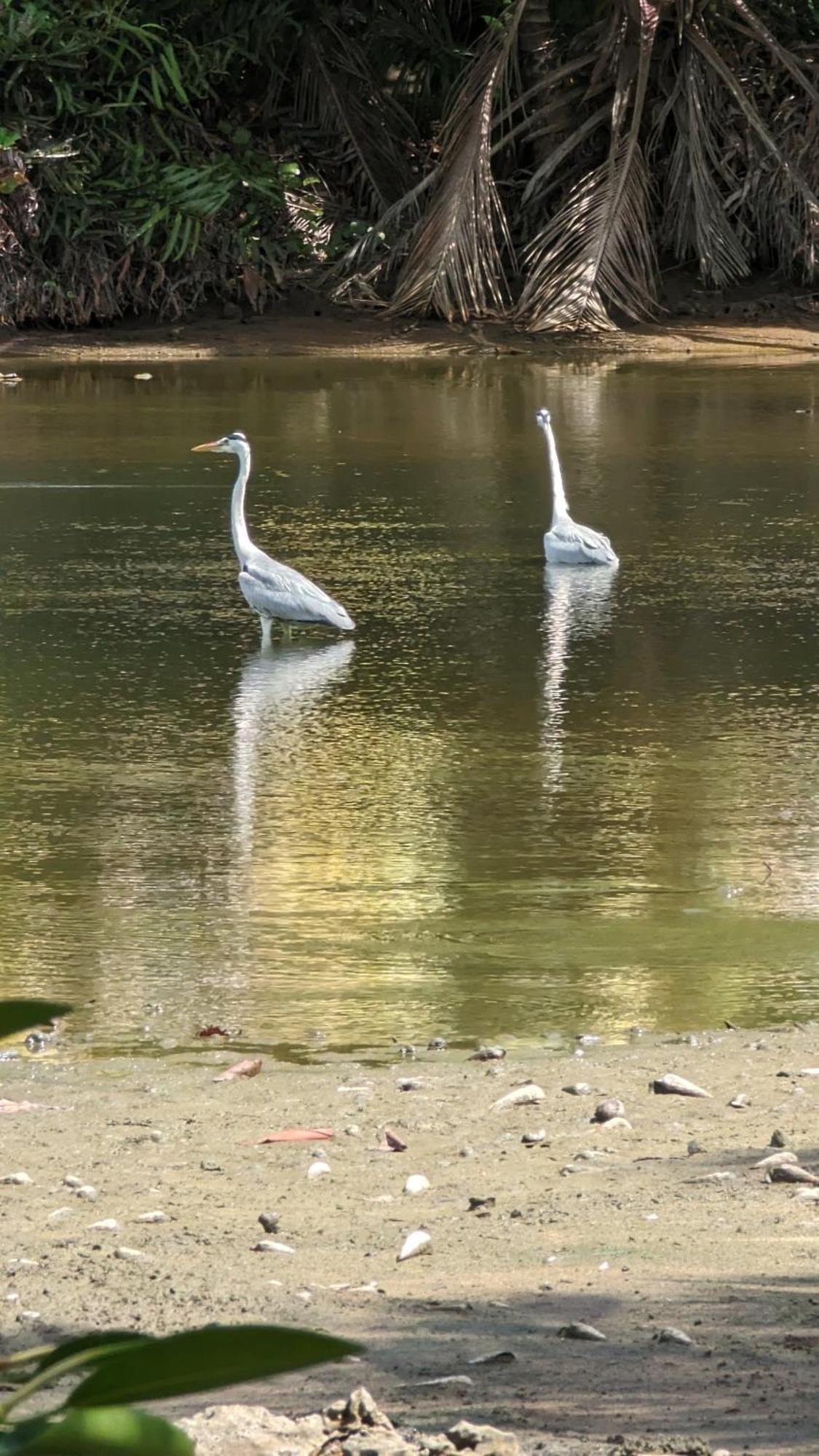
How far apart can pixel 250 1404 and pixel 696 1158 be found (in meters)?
1.46

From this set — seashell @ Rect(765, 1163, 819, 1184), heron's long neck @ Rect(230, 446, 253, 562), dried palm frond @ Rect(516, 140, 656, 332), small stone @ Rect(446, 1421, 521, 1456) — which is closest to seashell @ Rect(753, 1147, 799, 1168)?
seashell @ Rect(765, 1163, 819, 1184)

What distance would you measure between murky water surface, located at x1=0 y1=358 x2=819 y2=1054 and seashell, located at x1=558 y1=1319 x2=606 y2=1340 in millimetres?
1959

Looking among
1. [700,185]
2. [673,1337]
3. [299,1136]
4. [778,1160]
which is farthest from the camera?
[700,185]

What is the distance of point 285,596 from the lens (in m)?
9.18

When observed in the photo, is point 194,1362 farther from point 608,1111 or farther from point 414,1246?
point 608,1111

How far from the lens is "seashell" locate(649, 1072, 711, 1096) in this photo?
448 cm

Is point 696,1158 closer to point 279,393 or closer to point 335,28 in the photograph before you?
point 279,393

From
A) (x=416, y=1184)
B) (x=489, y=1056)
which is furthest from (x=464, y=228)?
(x=416, y=1184)

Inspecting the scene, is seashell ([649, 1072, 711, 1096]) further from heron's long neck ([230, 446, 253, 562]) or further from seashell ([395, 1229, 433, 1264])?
heron's long neck ([230, 446, 253, 562])

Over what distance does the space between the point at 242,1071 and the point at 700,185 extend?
17.7m

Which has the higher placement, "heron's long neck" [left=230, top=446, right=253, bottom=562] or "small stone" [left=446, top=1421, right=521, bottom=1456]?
"heron's long neck" [left=230, top=446, right=253, bottom=562]

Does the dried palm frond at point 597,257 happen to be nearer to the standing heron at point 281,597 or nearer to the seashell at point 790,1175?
the standing heron at point 281,597

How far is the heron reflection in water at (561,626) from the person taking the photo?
772 centimetres

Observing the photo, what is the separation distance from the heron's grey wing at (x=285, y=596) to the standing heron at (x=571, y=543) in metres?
1.71
